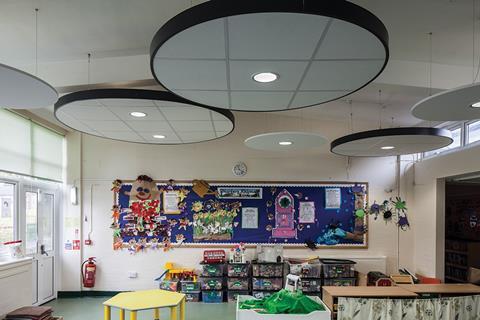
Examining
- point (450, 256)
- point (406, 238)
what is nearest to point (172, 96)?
point (406, 238)

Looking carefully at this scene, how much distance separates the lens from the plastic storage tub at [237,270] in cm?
698

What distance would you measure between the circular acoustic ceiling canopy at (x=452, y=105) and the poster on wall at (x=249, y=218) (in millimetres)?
4217

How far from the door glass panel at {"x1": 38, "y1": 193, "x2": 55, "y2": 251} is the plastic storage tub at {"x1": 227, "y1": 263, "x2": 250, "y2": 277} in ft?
11.6

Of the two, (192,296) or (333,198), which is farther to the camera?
(333,198)

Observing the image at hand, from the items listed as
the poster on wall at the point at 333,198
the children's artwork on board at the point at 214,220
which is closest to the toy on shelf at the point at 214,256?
the children's artwork on board at the point at 214,220

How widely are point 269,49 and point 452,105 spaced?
2.19m

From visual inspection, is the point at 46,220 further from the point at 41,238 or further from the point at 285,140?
the point at 285,140

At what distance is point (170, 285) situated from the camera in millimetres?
6906

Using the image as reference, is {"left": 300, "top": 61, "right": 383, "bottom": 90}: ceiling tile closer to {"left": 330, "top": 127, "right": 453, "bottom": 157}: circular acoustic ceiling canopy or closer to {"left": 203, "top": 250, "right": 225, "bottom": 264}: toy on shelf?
{"left": 330, "top": 127, "right": 453, "bottom": 157}: circular acoustic ceiling canopy

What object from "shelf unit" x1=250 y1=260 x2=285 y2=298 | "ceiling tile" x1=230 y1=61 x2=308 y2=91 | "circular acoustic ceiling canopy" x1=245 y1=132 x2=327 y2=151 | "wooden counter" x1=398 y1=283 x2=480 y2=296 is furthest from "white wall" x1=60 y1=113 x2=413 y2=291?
"ceiling tile" x1=230 y1=61 x2=308 y2=91

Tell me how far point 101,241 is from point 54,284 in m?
1.17

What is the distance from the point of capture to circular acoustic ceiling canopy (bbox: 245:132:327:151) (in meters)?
5.18

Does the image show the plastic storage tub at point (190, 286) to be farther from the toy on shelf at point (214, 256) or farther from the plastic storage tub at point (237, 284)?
the plastic storage tub at point (237, 284)

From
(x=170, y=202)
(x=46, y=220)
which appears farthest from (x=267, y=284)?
(x=46, y=220)
